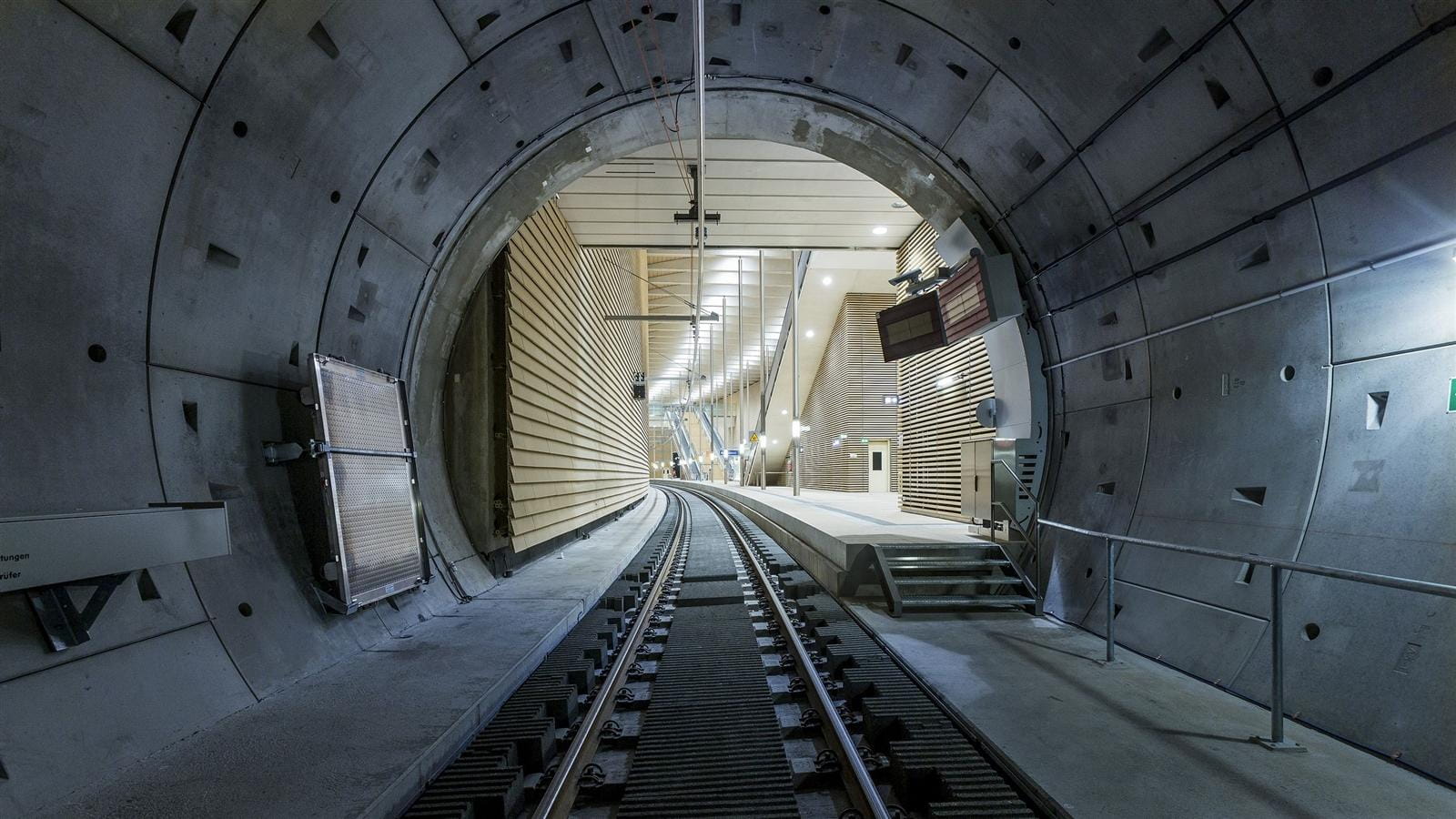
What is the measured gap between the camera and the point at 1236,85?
13.1 ft

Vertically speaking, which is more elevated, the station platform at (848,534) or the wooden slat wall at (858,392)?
the wooden slat wall at (858,392)

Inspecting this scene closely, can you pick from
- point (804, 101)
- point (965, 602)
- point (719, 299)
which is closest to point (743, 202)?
point (804, 101)

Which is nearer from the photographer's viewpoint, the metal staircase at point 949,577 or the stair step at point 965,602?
the stair step at point 965,602

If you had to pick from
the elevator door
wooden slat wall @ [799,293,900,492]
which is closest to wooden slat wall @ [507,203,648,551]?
wooden slat wall @ [799,293,900,492]

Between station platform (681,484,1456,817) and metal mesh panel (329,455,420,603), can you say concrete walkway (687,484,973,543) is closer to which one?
station platform (681,484,1456,817)

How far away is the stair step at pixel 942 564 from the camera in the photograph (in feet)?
22.7

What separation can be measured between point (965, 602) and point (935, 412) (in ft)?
24.0

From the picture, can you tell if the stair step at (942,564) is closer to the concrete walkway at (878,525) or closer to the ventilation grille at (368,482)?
the concrete walkway at (878,525)

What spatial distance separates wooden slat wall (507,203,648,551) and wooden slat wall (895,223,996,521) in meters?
6.06

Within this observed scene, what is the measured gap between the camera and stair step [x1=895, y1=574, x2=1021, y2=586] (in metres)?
6.65

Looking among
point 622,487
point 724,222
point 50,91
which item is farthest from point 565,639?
point 622,487

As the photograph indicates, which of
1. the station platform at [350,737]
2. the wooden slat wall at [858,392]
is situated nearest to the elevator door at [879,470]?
the wooden slat wall at [858,392]

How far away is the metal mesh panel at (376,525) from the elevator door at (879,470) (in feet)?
70.5

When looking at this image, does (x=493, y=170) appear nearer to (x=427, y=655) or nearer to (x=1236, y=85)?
(x=427, y=655)
